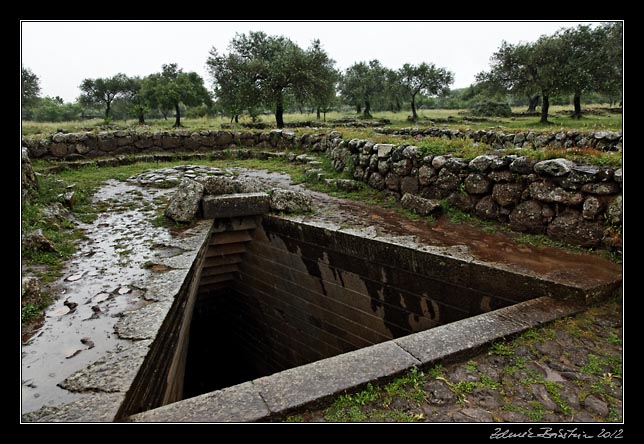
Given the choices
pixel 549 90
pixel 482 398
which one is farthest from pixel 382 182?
pixel 549 90

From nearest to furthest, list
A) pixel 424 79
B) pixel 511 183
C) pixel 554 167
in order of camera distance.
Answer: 1. pixel 554 167
2. pixel 511 183
3. pixel 424 79

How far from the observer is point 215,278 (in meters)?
6.91

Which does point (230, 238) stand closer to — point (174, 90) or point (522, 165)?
point (522, 165)

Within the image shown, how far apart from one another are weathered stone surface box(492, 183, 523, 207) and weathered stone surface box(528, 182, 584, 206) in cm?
16

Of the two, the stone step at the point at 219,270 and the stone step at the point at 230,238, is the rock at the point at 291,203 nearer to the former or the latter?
the stone step at the point at 230,238

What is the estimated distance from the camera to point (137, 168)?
33.2 ft

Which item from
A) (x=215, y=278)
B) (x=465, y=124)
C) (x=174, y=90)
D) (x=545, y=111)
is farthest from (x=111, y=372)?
(x=174, y=90)

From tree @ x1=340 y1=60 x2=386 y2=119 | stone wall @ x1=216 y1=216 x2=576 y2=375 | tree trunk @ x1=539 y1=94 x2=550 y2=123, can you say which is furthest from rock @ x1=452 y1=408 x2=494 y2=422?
tree @ x1=340 y1=60 x2=386 y2=119

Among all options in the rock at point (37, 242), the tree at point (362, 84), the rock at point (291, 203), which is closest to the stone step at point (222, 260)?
the rock at point (291, 203)

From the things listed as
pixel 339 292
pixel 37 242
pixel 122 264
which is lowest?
pixel 339 292

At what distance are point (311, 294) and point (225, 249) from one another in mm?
1603

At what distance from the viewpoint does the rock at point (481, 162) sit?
511cm

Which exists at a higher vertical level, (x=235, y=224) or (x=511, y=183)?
(x=511, y=183)

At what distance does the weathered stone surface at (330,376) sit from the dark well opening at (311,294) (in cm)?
158
